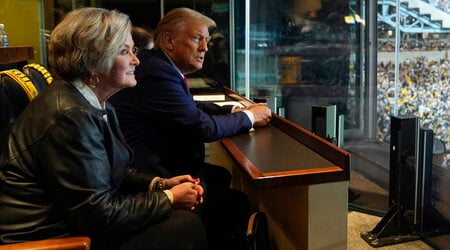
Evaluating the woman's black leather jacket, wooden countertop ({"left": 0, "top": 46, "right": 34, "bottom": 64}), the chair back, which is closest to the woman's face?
the woman's black leather jacket

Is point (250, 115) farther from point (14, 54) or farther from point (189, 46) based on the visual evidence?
point (14, 54)

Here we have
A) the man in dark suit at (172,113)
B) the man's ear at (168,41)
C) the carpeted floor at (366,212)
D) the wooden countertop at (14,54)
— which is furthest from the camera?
the wooden countertop at (14,54)

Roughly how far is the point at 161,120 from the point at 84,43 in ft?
1.70

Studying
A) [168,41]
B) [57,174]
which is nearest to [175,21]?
[168,41]

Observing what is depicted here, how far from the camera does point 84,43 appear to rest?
49.7 inches

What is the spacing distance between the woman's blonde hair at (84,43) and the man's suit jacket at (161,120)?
0.38 metres

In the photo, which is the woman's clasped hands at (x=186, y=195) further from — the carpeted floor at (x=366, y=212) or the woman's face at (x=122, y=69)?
the carpeted floor at (x=366, y=212)

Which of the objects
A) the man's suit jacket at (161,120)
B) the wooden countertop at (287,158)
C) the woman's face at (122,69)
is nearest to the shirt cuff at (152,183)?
the man's suit jacket at (161,120)

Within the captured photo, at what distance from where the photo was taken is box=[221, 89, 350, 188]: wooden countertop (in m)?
1.29

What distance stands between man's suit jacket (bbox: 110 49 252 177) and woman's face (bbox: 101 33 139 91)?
283mm

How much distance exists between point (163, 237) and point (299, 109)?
3.49 m

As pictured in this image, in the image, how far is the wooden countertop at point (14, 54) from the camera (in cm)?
335

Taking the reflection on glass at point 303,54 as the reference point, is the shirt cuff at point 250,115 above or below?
below

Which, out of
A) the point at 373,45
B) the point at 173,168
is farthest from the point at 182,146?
the point at 373,45
